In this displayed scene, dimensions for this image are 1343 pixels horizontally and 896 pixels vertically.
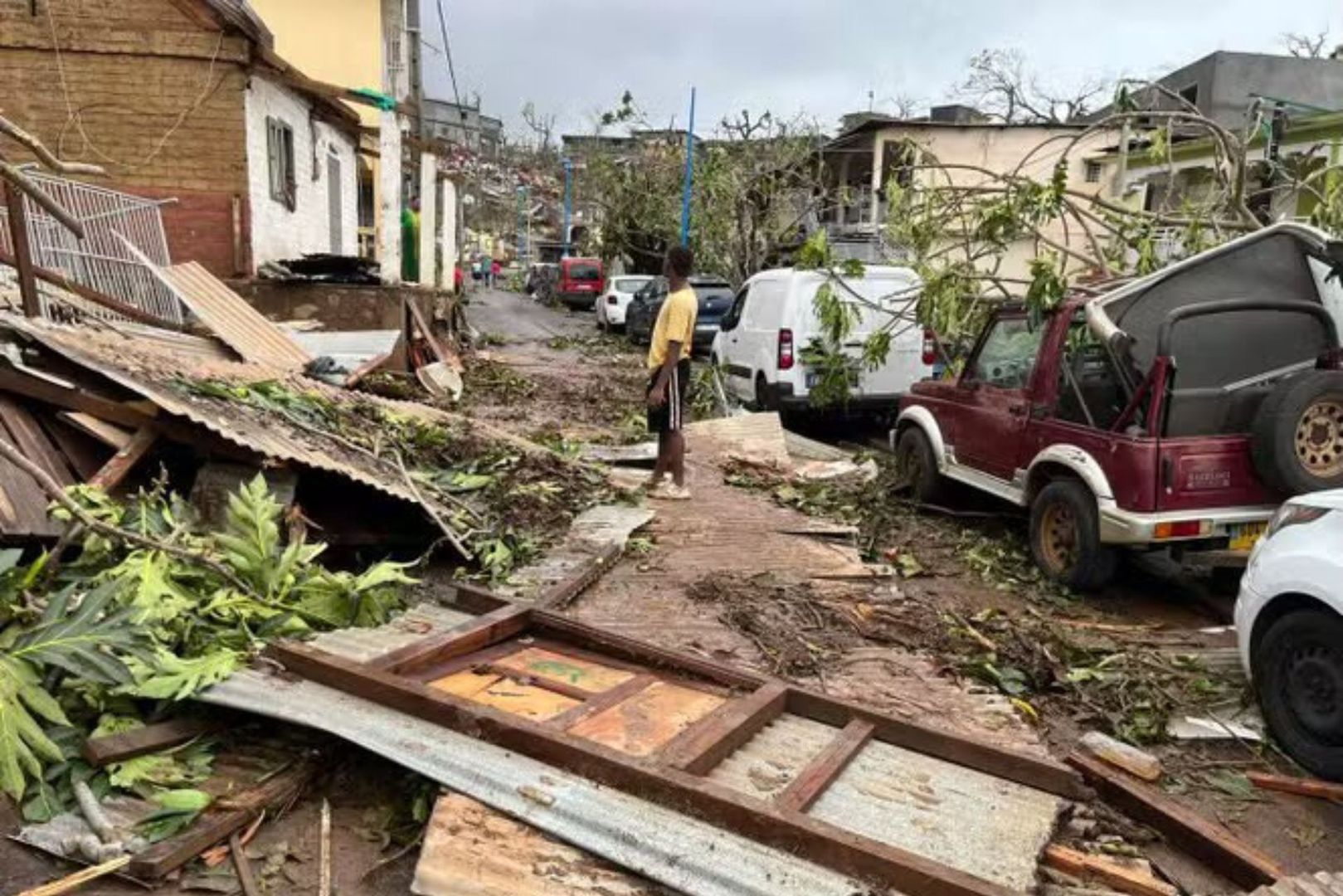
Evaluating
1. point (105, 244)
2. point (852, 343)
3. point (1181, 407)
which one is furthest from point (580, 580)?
point (105, 244)

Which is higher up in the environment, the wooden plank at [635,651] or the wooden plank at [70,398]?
the wooden plank at [70,398]

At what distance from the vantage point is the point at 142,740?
3.11m

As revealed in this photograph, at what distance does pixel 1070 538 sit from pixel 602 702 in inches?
147

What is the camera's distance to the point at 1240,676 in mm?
4637

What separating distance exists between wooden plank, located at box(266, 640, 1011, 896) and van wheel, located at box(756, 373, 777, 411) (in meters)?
8.09

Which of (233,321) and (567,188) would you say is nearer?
(233,321)

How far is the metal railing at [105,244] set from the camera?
8906mm

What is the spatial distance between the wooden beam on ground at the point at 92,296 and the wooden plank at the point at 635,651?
5118 mm

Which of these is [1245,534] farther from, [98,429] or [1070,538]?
[98,429]

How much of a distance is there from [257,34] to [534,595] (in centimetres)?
1067

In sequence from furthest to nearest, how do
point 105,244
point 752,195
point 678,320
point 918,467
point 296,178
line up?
point 752,195, point 296,178, point 105,244, point 918,467, point 678,320

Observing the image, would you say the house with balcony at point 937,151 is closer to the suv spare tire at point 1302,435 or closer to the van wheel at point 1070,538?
the van wheel at point 1070,538

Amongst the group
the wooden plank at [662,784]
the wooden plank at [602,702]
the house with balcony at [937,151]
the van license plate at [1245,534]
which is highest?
the house with balcony at [937,151]

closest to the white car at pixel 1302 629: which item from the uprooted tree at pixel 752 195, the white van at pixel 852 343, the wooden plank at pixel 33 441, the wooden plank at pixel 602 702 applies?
the wooden plank at pixel 602 702
